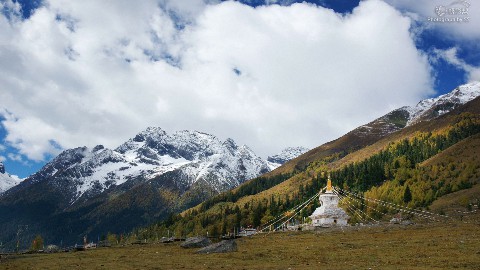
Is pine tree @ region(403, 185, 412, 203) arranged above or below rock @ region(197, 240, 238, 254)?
above

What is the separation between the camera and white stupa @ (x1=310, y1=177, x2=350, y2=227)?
303ft

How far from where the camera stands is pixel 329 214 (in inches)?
3652

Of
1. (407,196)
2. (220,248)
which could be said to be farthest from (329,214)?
(407,196)

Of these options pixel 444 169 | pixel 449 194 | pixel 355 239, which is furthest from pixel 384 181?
pixel 355 239

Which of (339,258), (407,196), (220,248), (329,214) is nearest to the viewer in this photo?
(339,258)

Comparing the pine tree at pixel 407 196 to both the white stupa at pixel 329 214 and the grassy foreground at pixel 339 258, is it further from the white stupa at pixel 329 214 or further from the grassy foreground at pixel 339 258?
the grassy foreground at pixel 339 258

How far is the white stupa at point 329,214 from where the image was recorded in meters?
92.5

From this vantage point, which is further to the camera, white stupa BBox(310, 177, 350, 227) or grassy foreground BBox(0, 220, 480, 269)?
white stupa BBox(310, 177, 350, 227)

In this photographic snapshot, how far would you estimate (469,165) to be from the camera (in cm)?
14100

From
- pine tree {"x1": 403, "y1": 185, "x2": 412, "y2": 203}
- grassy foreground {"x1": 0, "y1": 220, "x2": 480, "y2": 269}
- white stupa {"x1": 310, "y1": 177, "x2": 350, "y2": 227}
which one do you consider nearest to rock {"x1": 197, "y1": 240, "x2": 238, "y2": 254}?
grassy foreground {"x1": 0, "y1": 220, "x2": 480, "y2": 269}

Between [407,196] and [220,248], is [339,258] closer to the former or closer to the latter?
[220,248]

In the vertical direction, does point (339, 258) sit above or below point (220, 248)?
below

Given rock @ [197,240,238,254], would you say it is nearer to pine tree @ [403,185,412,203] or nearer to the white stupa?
the white stupa

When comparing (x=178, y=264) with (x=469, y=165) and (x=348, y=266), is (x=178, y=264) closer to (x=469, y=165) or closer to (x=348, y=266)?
(x=348, y=266)
